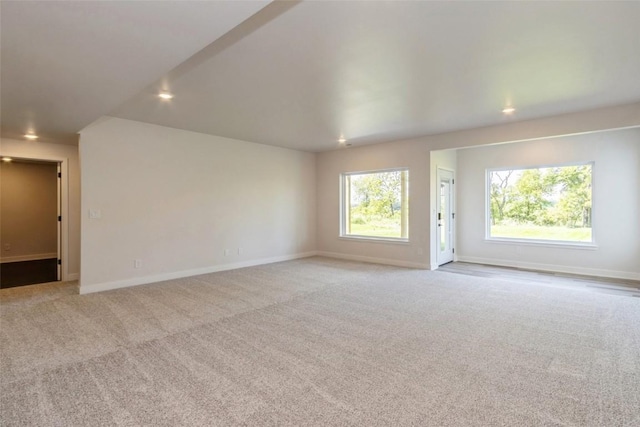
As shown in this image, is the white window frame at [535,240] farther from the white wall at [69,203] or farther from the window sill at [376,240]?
the white wall at [69,203]

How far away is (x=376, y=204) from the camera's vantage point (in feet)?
24.5

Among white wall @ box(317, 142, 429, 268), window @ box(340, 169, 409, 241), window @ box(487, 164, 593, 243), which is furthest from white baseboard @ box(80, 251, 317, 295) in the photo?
window @ box(487, 164, 593, 243)

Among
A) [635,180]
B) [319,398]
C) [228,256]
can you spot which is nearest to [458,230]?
[635,180]

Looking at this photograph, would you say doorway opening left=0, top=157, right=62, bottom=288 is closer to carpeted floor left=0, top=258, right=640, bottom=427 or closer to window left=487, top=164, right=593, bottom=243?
carpeted floor left=0, top=258, right=640, bottom=427

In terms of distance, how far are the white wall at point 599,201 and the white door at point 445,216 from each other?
2.14ft

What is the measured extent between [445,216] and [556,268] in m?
2.21

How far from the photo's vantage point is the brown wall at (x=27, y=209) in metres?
7.55

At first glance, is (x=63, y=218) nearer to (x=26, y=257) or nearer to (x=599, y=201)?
(x=26, y=257)

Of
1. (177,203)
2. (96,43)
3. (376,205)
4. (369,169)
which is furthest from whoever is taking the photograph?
(376,205)

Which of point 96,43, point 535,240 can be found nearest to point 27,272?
point 96,43

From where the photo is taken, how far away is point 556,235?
6.22 m

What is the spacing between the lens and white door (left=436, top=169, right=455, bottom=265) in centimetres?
671

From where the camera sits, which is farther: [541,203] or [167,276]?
[541,203]

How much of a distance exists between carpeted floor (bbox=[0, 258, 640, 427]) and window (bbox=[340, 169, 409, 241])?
2.51 metres
